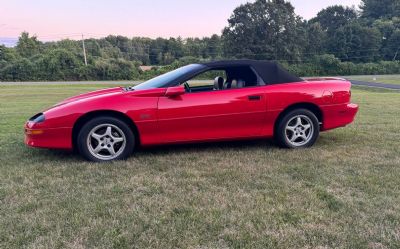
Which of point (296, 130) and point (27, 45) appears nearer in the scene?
point (296, 130)

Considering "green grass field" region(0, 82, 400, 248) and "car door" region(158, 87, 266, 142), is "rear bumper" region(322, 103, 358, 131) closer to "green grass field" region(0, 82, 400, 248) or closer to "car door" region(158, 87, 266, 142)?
"green grass field" region(0, 82, 400, 248)

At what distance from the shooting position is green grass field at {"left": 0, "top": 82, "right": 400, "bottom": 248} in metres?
2.52

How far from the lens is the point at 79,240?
2.49 m

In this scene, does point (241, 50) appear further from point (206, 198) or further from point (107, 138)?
point (206, 198)

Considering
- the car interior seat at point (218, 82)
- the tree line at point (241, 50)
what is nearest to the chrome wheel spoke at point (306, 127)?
the car interior seat at point (218, 82)

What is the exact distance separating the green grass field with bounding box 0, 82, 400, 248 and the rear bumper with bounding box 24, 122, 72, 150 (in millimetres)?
222

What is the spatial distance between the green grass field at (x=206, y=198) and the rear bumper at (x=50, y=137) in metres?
0.22

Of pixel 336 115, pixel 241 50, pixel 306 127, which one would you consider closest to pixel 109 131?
pixel 306 127

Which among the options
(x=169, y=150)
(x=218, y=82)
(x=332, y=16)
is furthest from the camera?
Answer: (x=332, y=16)

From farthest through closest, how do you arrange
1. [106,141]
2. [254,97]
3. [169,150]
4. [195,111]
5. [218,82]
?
[218,82] → [169,150] → [254,97] → [195,111] → [106,141]

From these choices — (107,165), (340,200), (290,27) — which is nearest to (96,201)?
(107,165)

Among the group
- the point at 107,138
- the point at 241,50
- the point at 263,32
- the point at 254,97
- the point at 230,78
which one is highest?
the point at 263,32

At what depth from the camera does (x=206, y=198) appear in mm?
3186

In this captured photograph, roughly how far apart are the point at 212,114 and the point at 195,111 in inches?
9.0
